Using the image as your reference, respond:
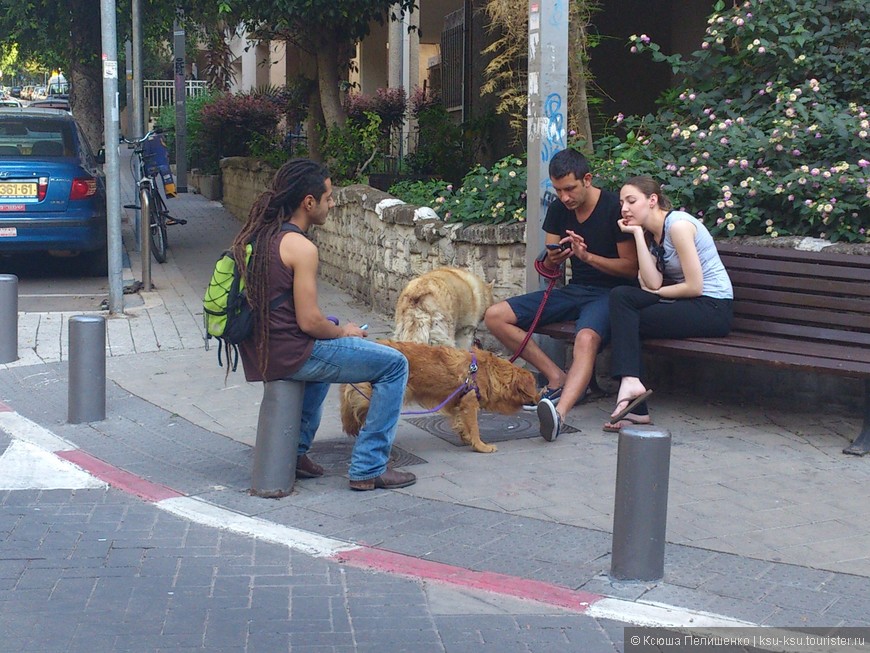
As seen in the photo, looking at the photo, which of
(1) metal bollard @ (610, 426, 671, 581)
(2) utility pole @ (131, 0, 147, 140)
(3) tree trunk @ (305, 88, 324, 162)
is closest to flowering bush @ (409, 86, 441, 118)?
(3) tree trunk @ (305, 88, 324, 162)

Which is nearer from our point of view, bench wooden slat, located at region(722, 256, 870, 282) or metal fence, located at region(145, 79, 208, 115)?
bench wooden slat, located at region(722, 256, 870, 282)

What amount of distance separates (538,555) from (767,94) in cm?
532

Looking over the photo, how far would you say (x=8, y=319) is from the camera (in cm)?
877

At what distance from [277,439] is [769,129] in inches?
189

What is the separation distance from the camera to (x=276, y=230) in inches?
213

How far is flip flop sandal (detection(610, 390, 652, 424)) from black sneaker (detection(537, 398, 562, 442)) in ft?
1.17

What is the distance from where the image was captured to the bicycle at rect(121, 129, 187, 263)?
→ 494 inches

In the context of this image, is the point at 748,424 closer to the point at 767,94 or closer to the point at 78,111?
the point at 767,94

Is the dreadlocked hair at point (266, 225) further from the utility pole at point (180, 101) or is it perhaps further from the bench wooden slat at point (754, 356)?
the utility pole at point (180, 101)

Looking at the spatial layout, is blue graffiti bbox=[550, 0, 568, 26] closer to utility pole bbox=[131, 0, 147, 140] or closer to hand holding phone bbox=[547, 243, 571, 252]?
hand holding phone bbox=[547, 243, 571, 252]

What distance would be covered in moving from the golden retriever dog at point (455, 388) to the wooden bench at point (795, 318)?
2.46ft

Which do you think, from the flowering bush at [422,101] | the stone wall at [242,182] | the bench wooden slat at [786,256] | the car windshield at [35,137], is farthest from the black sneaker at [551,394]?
the stone wall at [242,182]

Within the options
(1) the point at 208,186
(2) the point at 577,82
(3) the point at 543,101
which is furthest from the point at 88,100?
(3) the point at 543,101

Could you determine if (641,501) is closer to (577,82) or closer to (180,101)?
(577,82)
